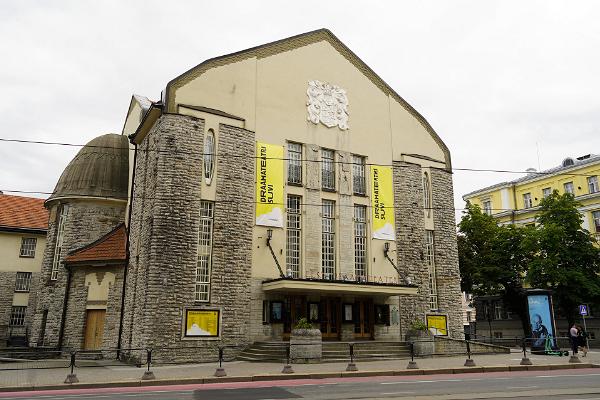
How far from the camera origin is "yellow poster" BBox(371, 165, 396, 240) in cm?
2614

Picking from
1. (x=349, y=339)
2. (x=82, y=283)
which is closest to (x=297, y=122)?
(x=349, y=339)

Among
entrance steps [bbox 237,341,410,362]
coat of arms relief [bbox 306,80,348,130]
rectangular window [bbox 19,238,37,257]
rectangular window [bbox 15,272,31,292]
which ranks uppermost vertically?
coat of arms relief [bbox 306,80,348,130]

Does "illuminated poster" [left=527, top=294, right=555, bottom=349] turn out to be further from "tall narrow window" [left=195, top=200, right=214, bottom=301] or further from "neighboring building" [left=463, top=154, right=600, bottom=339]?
"neighboring building" [left=463, top=154, right=600, bottom=339]

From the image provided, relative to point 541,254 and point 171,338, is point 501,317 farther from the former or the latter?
point 171,338

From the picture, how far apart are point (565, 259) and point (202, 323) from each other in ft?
85.0

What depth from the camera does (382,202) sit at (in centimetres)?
2659

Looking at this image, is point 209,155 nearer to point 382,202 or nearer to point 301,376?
point 382,202

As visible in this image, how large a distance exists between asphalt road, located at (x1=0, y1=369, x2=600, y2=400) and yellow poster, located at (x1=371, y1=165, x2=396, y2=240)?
11319 millimetres

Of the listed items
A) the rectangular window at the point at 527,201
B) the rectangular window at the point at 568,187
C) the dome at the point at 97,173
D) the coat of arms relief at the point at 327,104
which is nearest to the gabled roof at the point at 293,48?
the coat of arms relief at the point at 327,104

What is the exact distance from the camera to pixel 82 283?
934 inches

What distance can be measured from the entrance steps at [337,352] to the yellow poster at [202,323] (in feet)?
5.30

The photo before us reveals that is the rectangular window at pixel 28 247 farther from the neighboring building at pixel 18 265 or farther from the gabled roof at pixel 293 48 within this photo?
the gabled roof at pixel 293 48

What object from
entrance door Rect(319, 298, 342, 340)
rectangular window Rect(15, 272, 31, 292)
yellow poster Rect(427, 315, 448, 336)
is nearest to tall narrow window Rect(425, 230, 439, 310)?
yellow poster Rect(427, 315, 448, 336)

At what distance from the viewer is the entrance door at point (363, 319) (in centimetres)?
2408
